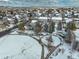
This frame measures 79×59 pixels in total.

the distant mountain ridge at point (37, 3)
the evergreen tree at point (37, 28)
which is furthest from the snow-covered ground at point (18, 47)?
the distant mountain ridge at point (37, 3)

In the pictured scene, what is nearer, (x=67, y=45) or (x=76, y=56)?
(x=76, y=56)

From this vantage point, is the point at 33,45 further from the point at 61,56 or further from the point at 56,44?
the point at 61,56

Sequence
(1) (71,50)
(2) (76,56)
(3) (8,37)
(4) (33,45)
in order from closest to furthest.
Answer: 1. (2) (76,56)
2. (1) (71,50)
3. (4) (33,45)
4. (3) (8,37)

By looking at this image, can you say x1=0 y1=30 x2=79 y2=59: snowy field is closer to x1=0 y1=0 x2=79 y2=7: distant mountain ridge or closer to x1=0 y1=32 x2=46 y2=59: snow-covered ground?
x1=0 y1=32 x2=46 y2=59: snow-covered ground

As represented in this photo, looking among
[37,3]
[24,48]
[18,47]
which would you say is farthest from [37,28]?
[37,3]

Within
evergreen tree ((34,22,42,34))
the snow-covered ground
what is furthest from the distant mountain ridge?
the snow-covered ground

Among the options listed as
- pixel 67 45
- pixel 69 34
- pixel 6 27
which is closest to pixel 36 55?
pixel 67 45

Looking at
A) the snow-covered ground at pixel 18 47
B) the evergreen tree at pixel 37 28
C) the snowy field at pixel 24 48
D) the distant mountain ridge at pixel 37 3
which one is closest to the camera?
the snowy field at pixel 24 48

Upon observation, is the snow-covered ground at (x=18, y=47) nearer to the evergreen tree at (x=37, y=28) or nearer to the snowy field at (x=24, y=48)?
the snowy field at (x=24, y=48)

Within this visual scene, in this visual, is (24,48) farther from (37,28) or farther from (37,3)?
(37,3)
